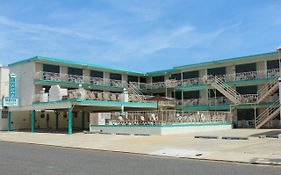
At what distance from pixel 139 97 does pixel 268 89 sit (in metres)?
13.7

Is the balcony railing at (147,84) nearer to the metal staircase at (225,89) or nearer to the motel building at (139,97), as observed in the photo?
the motel building at (139,97)

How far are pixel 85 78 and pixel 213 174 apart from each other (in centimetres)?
3660

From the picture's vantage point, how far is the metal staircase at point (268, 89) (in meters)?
36.1

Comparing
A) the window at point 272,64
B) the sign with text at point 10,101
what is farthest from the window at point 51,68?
the window at point 272,64

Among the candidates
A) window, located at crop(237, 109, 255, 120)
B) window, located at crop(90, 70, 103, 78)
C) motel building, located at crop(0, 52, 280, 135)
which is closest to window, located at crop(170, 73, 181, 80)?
motel building, located at crop(0, 52, 280, 135)

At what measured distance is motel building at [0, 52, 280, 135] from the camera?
32.2 meters

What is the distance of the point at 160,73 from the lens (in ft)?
170

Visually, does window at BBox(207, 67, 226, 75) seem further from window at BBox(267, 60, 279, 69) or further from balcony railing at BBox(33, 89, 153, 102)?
balcony railing at BBox(33, 89, 153, 102)

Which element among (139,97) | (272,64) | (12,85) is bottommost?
(139,97)

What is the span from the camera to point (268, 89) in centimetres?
3903

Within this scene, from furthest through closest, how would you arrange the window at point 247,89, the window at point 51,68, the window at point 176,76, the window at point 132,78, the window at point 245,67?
the window at point 132,78 < the window at point 176,76 < the window at point 51,68 < the window at point 245,67 < the window at point 247,89

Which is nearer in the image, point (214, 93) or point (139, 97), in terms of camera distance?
point (139, 97)

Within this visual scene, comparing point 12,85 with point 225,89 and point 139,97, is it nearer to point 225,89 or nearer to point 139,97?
point 139,97

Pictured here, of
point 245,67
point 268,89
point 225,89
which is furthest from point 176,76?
point 268,89
